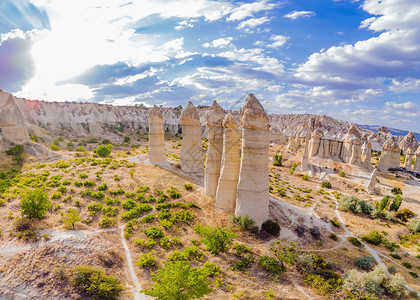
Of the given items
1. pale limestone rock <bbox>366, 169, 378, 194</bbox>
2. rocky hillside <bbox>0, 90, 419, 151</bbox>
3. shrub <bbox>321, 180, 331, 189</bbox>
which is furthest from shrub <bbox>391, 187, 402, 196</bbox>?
rocky hillside <bbox>0, 90, 419, 151</bbox>

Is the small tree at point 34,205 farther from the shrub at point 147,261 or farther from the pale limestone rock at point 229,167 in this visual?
the pale limestone rock at point 229,167

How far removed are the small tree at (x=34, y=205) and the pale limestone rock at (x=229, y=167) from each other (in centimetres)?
1610

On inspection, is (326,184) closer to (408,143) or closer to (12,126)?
(12,126)

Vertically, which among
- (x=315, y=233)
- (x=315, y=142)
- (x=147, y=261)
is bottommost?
(x=315, y=233)

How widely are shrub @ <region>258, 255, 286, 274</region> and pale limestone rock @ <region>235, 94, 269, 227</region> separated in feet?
13.8

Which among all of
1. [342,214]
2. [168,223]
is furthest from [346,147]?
[168,223]

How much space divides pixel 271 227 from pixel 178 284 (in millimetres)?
12640

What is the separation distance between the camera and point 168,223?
22.0 metres

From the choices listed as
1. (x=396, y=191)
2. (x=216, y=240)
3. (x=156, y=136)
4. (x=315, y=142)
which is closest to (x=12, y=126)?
(x=156, y=136)

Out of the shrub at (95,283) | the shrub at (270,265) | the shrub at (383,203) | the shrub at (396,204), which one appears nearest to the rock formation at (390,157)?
the shrub at (396,204)

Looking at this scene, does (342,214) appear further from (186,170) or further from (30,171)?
(30,171)

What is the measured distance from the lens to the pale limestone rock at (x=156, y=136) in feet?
122

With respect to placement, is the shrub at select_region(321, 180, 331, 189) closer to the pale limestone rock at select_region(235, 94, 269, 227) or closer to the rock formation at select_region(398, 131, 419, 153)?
the pale limestone rock at select_region(235, 94, 269, 227)

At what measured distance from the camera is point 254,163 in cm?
2092
